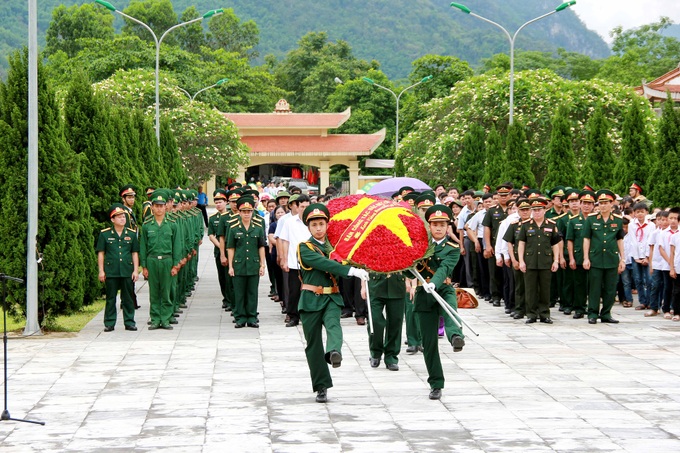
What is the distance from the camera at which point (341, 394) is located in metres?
10.0

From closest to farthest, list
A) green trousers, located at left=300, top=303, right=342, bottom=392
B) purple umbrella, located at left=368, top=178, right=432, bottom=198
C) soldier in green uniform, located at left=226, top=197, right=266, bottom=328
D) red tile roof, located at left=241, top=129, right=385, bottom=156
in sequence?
green trousers, located at left=300, top=303, right=342, bottom=392 < soldier in green uniform, located at left=226, top=197, right=266, bottom=328 < purple umbrella, located at left=368, top=178, right=432, bottom=198 < red tile roof, located at left=241, top=129, right=385, bottom=156

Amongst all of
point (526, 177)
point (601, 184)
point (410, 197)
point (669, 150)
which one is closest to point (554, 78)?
point (526, 177)

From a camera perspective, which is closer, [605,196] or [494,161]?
[605,196]

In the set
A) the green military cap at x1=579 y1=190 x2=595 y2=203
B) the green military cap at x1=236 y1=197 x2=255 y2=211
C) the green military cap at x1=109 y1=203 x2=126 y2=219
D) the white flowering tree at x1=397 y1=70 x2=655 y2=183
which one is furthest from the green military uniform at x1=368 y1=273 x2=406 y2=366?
the white flowering tree at x1=397 y1=70 x2=655 y2=183

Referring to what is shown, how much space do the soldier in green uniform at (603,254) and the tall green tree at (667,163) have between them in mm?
5606

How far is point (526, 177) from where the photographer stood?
29844 mm

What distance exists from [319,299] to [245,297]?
18.2 ft

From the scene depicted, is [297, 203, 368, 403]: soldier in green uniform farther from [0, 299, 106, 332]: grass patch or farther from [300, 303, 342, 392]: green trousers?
[0, 299, 106, 332]: grass patch

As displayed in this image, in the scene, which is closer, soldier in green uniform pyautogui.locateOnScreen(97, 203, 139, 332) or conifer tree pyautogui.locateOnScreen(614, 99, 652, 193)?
soldier in green uniform pyautogui.locateOnScreen(97, 203, 139, 332)

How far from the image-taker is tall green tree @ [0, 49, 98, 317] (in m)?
14.4

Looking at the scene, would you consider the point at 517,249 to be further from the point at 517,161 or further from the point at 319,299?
the point at 517,161

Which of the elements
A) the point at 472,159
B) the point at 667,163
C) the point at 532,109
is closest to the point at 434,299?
the point at 667,163

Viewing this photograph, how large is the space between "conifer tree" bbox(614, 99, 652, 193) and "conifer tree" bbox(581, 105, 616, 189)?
117cm

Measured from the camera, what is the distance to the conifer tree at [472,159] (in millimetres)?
36094
